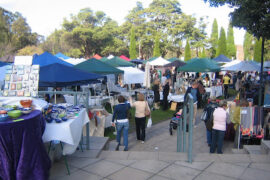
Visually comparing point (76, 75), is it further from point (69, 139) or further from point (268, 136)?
point (268, 136)

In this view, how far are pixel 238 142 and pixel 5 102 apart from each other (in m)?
5.37

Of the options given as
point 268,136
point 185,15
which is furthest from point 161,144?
point 185,15

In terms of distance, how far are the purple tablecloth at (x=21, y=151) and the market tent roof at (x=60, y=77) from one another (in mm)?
3660

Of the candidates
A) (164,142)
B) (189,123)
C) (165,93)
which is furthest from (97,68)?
(189,123)

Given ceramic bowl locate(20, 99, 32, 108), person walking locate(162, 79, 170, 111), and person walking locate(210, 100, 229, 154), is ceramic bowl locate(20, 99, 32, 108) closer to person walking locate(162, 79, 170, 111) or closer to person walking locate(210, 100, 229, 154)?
person walking locate(210, 100, 229, 154)

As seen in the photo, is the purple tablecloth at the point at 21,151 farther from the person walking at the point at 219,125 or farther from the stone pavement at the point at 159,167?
the person walking at the point at 219,125

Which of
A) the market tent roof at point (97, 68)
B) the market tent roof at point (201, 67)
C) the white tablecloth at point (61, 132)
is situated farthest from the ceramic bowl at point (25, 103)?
the market tent roof at point (201, 67)

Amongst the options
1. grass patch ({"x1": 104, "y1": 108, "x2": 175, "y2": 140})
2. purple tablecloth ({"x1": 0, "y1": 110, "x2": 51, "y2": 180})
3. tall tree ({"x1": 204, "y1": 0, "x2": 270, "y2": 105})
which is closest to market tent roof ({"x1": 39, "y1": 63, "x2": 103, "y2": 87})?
grass patch ({"x1": 104, "y1": 108, "x2": 175, "y2": 140})

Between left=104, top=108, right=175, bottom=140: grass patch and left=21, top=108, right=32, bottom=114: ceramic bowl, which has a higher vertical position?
left=21, top=108, right=32, bottom=114: ceramic bowl

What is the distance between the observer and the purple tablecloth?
2766 mm

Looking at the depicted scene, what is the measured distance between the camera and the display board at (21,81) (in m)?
3.94

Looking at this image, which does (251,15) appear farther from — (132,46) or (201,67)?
(132,46)

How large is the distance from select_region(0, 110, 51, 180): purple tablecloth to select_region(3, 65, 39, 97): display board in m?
1.14

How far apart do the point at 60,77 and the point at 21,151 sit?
400cm
